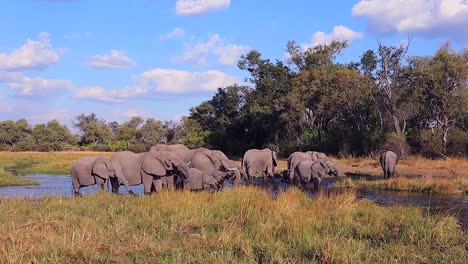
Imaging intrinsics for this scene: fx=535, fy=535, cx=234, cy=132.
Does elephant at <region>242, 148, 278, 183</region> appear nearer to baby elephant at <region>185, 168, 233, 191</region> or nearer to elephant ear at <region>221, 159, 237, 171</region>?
elephant ear at <region>221, 159, 237, 171</region>

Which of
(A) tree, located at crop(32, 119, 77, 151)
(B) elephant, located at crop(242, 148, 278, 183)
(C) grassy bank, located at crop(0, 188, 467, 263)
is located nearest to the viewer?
(C) grassy bank, located at crop(0, 188, 467, 263)

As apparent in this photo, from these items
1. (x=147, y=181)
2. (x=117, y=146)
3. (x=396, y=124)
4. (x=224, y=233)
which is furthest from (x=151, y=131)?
(x=224, y=233)

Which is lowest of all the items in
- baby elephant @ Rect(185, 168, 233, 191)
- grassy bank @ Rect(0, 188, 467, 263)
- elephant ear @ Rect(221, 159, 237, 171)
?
grassy bank @ Rect(0, 188, 467, 263)

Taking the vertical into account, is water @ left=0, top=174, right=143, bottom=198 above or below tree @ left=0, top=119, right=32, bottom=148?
below

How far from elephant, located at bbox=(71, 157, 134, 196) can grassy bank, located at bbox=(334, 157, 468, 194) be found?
9.49m

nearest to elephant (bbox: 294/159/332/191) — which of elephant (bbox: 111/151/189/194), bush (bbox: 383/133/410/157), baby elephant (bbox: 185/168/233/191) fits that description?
baby elephant (bbox: 185/168/233/191)

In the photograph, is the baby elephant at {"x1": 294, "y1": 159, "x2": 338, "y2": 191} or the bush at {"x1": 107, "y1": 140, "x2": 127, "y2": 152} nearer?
the baby elephant at {"x1": 294, "y1": 159, "x2": 338, "y2": 191}

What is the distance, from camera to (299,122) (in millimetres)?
45156

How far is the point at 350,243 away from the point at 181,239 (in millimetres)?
2531

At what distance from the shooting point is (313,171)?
21672 millimetres

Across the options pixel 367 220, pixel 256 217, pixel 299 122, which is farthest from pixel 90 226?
pixel 299 122

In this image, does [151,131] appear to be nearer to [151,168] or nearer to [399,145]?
[399,145]

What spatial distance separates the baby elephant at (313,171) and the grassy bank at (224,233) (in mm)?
9745

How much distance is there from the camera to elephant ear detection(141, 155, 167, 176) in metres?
17.3
